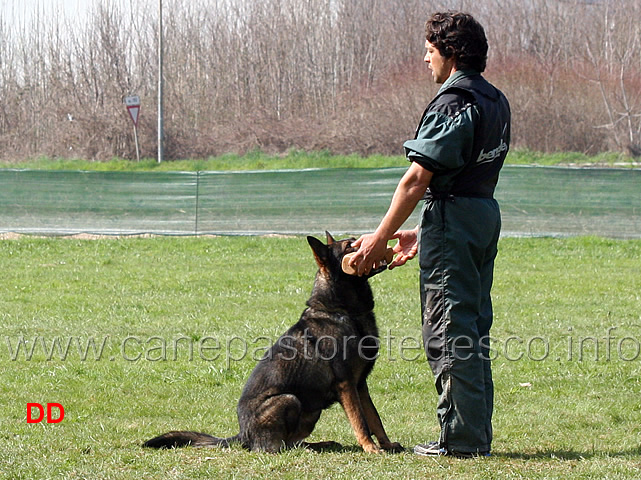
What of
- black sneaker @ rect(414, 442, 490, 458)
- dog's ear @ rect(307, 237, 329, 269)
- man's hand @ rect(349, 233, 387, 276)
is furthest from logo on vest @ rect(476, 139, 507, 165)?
black sneaker @ rect(414, 442, 490, 458)

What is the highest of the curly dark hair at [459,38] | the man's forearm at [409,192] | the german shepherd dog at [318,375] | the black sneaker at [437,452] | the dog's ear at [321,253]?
the curly dark hair at [459,38]

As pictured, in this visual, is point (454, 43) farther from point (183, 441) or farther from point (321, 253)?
point (183, 441)

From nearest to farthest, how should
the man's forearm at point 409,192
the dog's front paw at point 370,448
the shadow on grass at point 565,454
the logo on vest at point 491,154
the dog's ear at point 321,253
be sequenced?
the man's forearm at point 409,192, the logo on vest at point 491,154, the shadow on grass at point 565,454, the dog's front paw at point 370,448, the dog's ear at point 321,253

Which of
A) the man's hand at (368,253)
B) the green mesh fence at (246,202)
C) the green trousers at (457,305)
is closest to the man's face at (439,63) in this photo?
the green trousers at (457,305)

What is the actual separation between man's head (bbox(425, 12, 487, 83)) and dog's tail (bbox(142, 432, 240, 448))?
7.62 feet

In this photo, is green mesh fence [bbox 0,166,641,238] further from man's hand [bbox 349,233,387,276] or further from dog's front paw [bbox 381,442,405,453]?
man's hand [bbox 349,233,387,276]

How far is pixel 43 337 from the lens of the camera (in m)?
7.74

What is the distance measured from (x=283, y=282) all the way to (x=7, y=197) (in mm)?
8250

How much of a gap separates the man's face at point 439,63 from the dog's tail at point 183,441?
2.27 m

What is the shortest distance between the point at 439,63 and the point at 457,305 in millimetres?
1219

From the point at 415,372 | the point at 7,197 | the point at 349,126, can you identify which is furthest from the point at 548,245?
the point at 349,126

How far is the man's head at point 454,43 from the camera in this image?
12.7ft

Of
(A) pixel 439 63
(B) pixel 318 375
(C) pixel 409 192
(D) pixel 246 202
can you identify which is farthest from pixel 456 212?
(D) pixel 246 202

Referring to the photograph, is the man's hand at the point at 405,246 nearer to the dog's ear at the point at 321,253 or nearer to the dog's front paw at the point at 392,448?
the dog's ear at the point at 321,253
